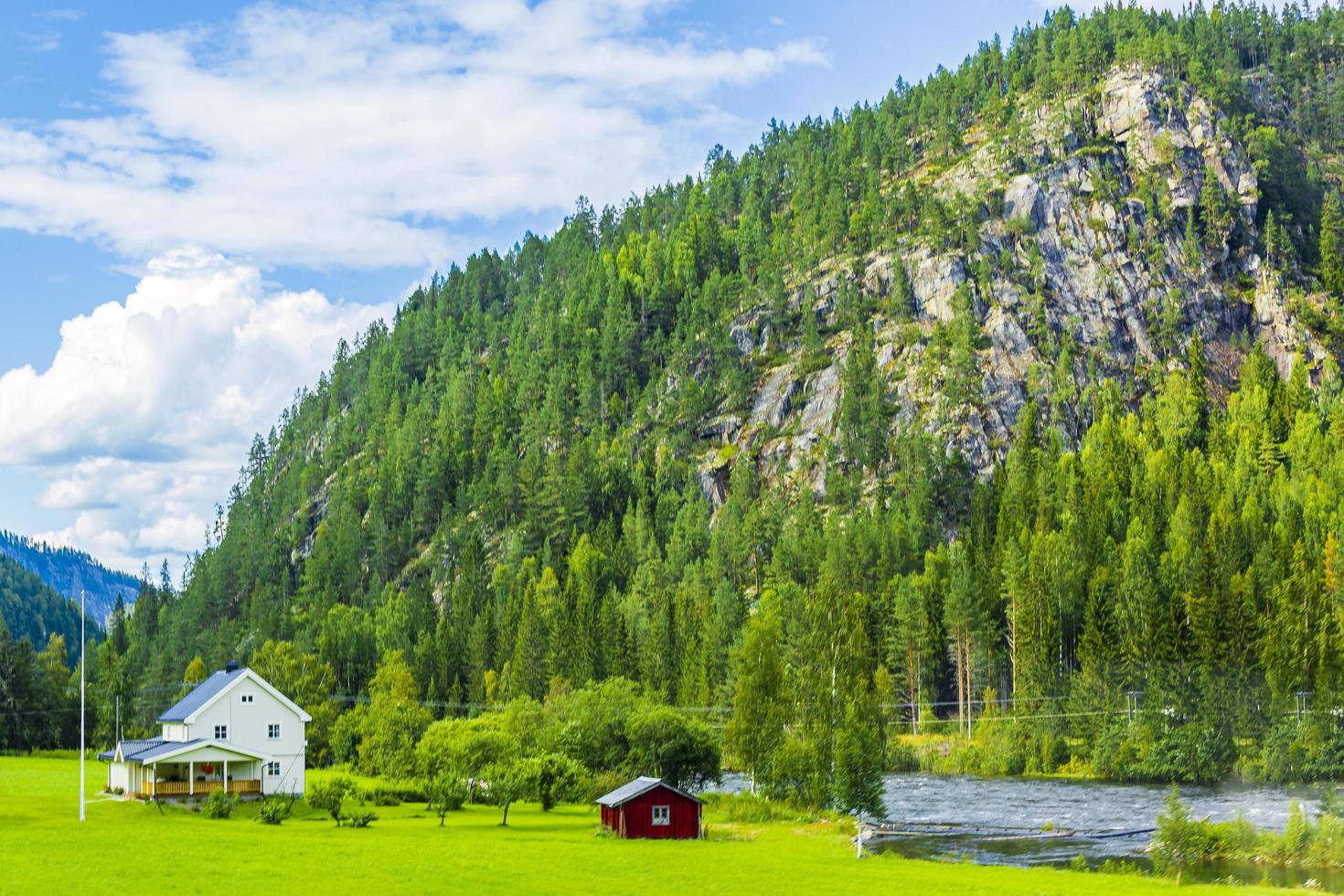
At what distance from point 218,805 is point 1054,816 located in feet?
169

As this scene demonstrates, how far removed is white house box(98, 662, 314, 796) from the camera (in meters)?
81.8

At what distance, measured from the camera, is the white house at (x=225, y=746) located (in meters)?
81.8

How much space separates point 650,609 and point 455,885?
385 feet

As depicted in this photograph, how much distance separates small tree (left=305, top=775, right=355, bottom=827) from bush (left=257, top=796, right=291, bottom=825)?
2363 millimetres

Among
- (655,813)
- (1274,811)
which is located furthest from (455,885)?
(1274,811)

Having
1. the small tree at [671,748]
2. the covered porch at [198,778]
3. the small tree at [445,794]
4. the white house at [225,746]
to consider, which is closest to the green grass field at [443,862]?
the small tree at [445,794]

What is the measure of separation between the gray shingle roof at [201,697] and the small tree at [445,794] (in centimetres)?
1701

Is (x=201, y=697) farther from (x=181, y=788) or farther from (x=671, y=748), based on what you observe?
(x=671, y=748)

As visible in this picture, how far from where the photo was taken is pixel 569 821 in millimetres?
77562

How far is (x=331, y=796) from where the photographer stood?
76750mm

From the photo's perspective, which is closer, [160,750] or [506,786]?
[506,786]

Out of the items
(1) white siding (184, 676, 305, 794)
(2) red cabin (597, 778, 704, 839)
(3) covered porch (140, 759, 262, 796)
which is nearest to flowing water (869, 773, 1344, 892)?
(2) red cabin (597, 778, 704, 839)

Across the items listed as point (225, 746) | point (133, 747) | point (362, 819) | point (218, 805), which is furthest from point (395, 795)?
point (133, 747)

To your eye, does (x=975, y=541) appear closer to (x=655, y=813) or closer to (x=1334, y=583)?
(x=1334, y=583)
